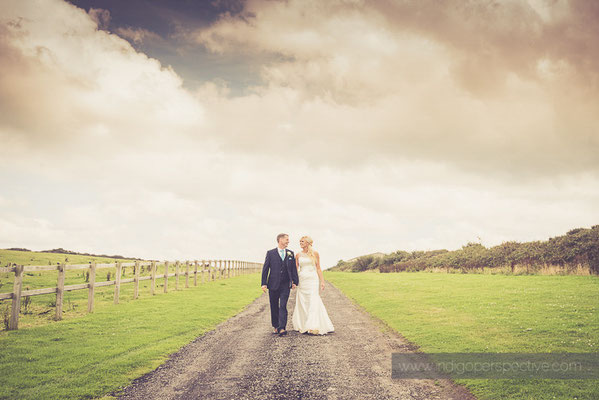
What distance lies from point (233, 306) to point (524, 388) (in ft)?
41.8

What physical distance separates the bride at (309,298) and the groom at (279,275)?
1.06 ft

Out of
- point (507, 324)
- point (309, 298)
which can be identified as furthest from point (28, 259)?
point (507, 324)

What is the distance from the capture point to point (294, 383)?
602cm

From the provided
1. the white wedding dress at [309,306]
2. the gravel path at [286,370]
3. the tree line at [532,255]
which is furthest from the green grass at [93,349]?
the tree line at [532,255]

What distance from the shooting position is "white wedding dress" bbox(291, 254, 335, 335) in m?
10.3

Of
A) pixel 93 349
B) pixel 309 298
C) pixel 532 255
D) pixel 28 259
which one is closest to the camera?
pixel 93 349

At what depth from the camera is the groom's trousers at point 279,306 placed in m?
10.3

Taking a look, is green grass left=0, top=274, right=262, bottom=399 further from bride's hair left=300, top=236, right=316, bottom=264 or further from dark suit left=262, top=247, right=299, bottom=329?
bride's hair left=300, top=236, right=316, bottom=264

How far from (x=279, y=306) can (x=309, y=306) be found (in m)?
0.92

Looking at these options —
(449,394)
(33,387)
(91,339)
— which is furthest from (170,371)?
(449,394)

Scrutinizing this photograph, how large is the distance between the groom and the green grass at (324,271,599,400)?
3737 millimetres

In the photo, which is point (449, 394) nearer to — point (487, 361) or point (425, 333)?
point (487, 361)

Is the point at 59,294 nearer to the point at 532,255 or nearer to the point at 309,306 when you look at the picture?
the point at 309,306

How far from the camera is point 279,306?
422 inches
